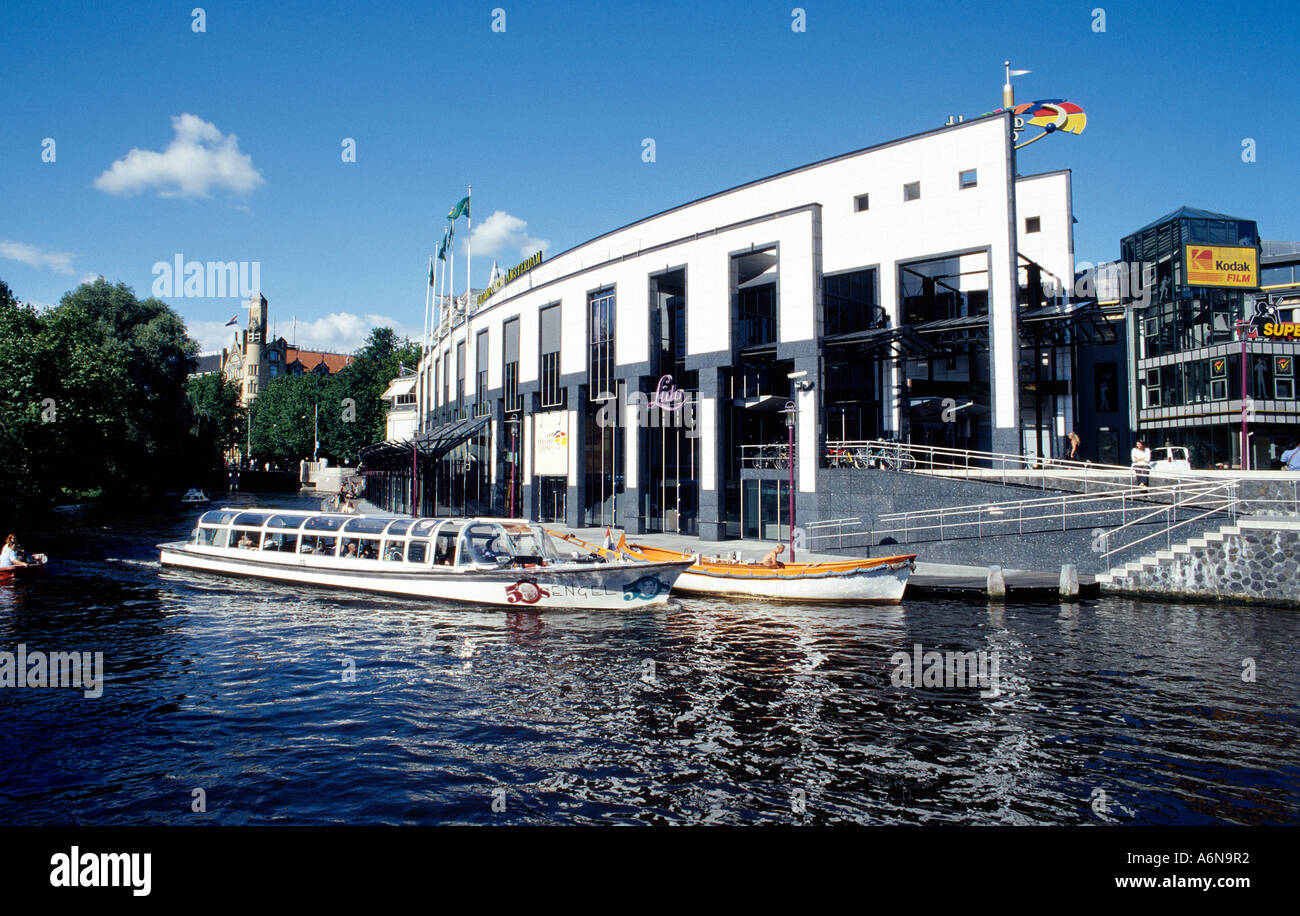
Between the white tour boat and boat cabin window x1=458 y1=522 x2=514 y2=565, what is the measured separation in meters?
0.03

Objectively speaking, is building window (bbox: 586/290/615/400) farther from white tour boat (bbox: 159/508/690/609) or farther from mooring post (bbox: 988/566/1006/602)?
mooring post (bbox: 988/566/1006/602)

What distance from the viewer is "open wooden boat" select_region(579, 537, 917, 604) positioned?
23328 mm

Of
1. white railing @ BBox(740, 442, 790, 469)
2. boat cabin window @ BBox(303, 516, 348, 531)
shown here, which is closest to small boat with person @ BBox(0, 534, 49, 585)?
boat cabin window @ BBox(303, 516, 348, 531)

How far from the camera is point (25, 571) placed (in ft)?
93.5

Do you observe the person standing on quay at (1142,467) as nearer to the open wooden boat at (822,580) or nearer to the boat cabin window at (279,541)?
the open wooden boat at (822,580)

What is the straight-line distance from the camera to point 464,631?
20.3 m

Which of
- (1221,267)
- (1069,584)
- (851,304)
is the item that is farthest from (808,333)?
(1221,267)

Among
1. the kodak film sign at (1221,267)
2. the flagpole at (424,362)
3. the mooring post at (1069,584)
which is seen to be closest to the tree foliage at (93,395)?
the flagpole at (424,362)

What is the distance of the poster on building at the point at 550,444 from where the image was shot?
46844 millimetres

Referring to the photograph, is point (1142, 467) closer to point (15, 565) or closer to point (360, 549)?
point (360, 549)

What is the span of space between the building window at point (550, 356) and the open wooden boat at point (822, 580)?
2513 cm
